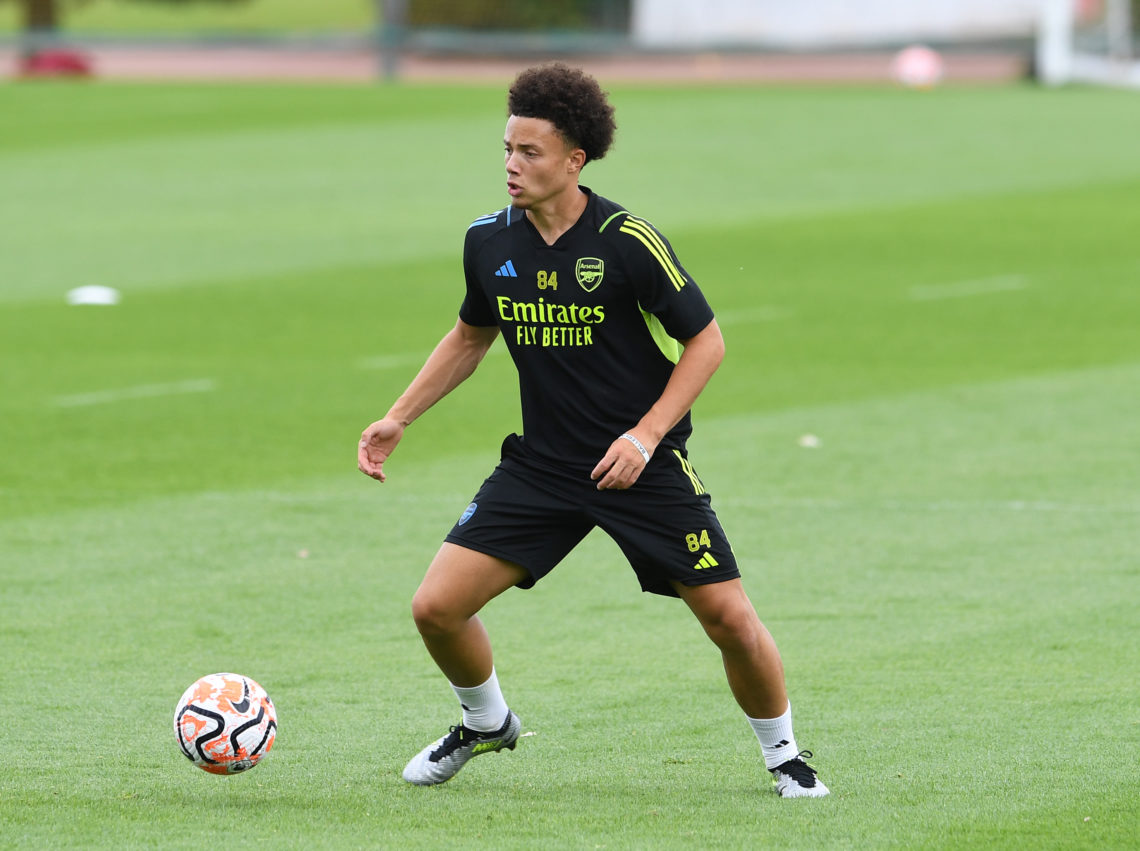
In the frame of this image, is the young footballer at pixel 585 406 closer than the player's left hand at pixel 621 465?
No

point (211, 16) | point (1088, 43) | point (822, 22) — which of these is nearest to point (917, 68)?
point (1088, 43)

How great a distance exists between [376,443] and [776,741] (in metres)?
1.58

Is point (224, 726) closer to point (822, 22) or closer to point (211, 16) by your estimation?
point (822, 22)

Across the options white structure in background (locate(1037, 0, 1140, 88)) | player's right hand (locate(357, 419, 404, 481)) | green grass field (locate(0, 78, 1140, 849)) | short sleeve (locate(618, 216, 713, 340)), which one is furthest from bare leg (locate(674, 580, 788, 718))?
white structure in background (locate(1037, 0, 1140, 88))

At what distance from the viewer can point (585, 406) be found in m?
6.18

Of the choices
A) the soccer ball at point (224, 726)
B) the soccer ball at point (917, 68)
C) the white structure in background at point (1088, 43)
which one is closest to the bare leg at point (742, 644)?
the soccer ball at point (224, 726)

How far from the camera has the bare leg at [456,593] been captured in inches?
242

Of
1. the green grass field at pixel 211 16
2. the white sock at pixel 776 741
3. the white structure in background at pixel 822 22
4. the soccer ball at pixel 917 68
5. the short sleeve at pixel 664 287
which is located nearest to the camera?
the short sleeve at pixel 664 287

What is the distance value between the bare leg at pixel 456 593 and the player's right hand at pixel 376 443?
0.41 metres

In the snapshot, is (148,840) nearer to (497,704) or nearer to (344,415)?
(497,704)

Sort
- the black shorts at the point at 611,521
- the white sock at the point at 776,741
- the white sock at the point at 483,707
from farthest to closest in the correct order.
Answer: the white sock at the point at 483,707
the white sock at the point at 776,741
the black shorts at the point at 611,521

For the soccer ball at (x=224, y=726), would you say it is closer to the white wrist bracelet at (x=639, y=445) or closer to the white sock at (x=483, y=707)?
the white sock at (x=483, y=707)

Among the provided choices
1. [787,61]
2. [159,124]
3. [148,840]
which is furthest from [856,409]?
[787,61]

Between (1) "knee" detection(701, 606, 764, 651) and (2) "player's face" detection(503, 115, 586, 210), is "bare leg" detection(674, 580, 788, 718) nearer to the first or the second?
(1) "knee" detection(701, 606, 764, 651)
